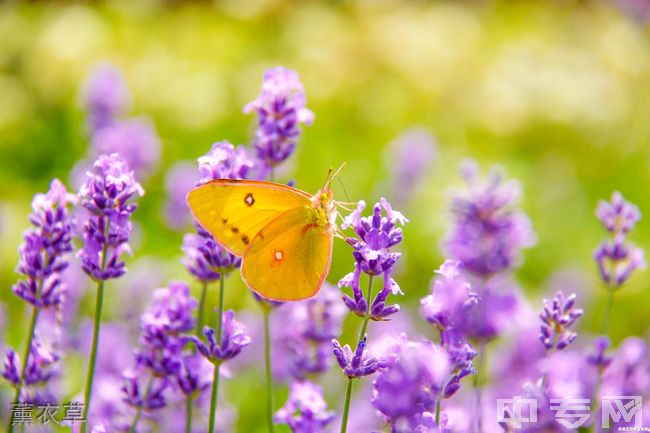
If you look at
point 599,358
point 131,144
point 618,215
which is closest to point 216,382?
point 599,358

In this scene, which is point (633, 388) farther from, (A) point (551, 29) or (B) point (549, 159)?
(A) point (551, 29)

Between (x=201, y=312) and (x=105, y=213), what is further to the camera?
(x=201, y=312)

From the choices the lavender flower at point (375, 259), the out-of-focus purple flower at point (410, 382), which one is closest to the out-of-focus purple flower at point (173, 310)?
the lavender flower at point (375, 259)

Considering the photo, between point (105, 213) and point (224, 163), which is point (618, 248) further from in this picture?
point (105, 213)

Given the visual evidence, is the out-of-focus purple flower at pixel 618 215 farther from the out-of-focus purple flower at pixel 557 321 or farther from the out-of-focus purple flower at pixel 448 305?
the out-of-focus purple flower at pixel 448 305

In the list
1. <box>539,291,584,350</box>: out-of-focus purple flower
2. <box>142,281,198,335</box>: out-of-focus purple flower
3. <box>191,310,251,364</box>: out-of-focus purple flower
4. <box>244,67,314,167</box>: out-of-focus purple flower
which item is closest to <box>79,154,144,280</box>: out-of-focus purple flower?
<box>142,281,198,335</box>: out-of-focus purple flower

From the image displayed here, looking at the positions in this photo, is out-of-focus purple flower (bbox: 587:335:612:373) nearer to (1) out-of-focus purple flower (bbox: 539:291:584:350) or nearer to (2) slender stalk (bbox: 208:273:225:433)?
(1) out-of-focus purple flower (bbox: 539:291:584:350)
